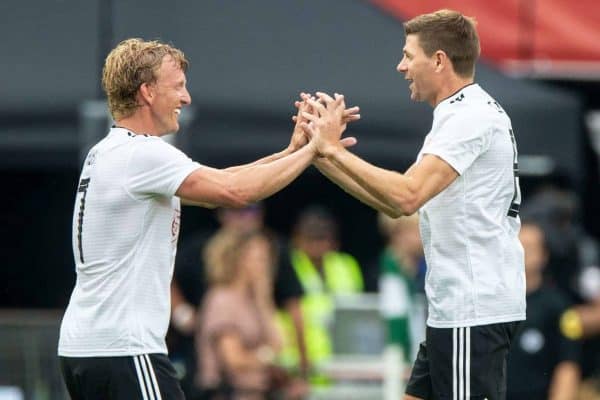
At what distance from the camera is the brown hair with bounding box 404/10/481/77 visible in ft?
21.8

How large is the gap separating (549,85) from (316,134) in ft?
20.4

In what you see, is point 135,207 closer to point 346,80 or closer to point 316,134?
point 316,134

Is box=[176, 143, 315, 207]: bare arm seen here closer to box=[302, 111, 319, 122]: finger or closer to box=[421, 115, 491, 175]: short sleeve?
box=[302, 111, 319, 122]: finger

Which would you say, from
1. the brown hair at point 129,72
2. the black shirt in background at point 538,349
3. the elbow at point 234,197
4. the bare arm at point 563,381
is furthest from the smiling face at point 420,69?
the bare arm at point 563,381

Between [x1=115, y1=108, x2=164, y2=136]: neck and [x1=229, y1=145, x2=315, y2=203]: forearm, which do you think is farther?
[x1=115, y1=108, x2=164, y2=136]: neck

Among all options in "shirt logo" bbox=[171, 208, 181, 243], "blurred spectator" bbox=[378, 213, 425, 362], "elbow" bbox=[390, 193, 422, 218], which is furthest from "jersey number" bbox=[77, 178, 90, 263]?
"blurred spectator" bbox=[378, 213, 425, 362]

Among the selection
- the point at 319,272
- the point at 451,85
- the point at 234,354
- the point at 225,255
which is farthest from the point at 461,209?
the point at 319,272

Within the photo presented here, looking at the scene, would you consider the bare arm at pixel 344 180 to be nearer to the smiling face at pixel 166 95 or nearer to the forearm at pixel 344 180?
the forearm at pixel 344 180

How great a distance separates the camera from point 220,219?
12344 mm

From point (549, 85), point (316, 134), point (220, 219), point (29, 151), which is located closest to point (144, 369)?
point (316, 134)

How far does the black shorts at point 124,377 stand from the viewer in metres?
6.38

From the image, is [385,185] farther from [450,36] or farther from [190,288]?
[190,288]

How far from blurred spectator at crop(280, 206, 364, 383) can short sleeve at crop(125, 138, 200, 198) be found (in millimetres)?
5546

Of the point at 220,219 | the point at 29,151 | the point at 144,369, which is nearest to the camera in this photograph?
the point at 144,369
